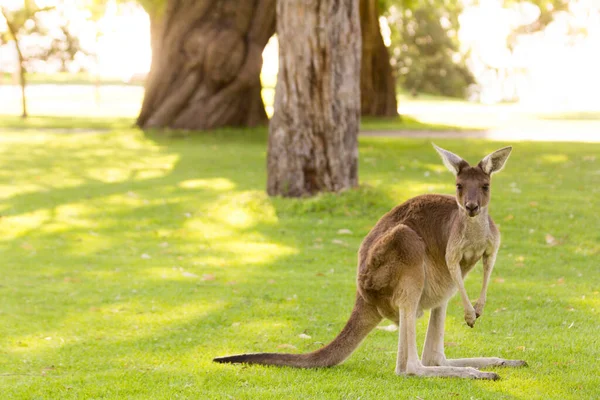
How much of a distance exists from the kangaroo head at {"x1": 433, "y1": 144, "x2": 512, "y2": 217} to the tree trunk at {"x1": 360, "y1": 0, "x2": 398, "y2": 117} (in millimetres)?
18532

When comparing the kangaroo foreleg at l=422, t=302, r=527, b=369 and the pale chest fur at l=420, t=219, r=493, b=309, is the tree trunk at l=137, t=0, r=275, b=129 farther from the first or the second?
the pale chest fur at l=420, t=219, r=493, b=309

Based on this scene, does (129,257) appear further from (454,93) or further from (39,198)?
(454,93)

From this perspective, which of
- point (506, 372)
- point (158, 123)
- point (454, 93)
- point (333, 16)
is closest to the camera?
point (506, 372)

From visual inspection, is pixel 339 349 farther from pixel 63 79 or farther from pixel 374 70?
pixel 63 79

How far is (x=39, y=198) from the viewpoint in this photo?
12805 mm

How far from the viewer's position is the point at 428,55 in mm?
45188

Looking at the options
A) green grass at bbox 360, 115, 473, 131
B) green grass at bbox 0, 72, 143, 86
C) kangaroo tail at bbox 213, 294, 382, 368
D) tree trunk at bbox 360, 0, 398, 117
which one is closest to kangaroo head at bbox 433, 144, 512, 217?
kangaroo tail at bbox 213, 294, 382, 368

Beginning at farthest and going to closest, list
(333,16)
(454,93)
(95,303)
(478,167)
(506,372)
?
1. (454,93)
2. (333,16)
3. (95,303)
4. (506,372)
5. (478,167)

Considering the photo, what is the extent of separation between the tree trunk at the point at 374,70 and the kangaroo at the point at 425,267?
60.2 ft

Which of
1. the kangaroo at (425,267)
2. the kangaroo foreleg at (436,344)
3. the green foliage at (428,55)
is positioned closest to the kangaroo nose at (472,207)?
the kangaroo at (425,267)

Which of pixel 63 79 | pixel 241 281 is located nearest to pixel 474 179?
pixel 241 281

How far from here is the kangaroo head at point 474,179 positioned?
4.32m

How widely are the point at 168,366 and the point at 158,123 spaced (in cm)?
1521

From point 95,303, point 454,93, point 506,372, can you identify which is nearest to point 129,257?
point 95,303
